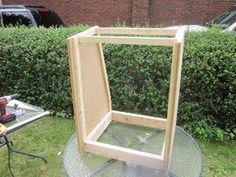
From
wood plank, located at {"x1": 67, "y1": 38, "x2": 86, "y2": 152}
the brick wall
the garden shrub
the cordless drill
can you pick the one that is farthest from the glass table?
the brick wall

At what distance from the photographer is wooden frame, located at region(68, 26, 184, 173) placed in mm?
1849

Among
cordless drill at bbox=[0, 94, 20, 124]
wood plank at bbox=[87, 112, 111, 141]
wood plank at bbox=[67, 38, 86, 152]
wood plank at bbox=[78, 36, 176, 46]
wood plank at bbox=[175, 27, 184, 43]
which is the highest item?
wood plank at bbox=[175, 27, 184, 43]

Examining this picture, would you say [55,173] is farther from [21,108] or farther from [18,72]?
[18,72]

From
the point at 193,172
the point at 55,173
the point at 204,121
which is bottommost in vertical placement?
the point at 55,173

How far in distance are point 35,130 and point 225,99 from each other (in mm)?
2322

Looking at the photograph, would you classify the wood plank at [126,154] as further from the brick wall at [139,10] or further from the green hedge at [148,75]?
the brick wall at [139,10]

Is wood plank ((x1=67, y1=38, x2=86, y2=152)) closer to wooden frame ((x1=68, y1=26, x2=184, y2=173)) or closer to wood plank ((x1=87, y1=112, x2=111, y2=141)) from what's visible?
wooden frame ((x1=68, y1=26, x2=184, y2=173))

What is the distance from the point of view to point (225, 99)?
3.47 metres

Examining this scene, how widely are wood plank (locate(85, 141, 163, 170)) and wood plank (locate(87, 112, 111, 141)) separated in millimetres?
95

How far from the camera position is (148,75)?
3.59 metres

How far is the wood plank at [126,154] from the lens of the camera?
2.05 m

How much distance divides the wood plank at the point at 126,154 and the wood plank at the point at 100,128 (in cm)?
9

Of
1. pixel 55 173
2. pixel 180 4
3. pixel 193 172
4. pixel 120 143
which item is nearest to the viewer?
pixel 193 172

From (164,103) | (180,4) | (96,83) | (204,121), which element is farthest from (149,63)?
(180,4)
